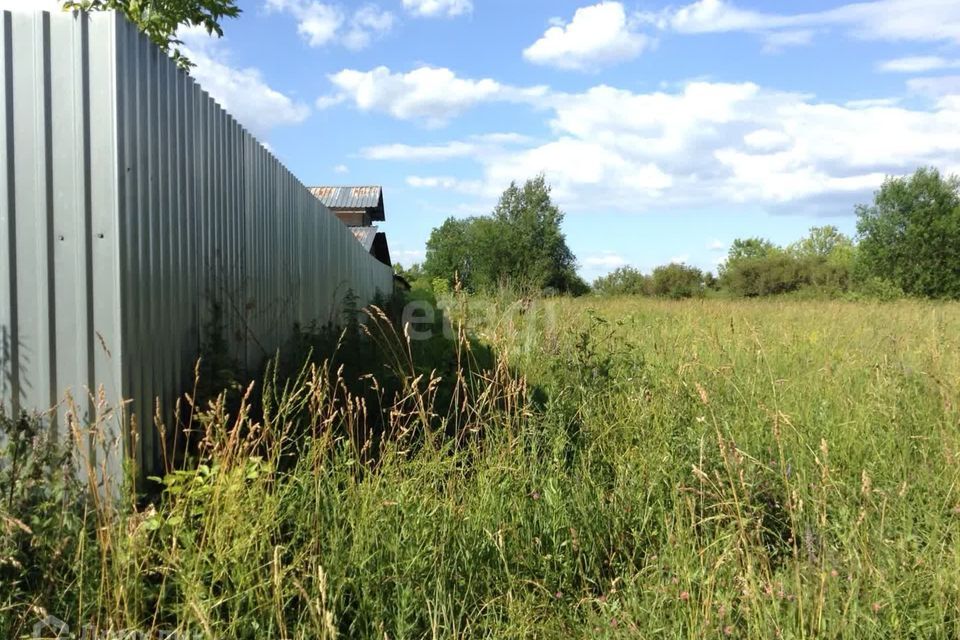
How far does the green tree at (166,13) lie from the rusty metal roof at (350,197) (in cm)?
2516

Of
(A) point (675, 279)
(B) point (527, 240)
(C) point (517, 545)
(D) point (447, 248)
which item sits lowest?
(C) point (517, 545)

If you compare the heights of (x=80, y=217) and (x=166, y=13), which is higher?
(x=166, y=13)

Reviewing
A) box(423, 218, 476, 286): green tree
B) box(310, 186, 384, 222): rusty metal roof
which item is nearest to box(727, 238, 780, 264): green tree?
box(423, 218, 476, 286): green tree

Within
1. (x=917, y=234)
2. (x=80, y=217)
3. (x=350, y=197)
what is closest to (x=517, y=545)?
(x=80, y=217)

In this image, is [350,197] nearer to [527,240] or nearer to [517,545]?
[527,240]

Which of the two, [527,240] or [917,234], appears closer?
[917,234]

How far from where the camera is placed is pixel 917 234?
115ft

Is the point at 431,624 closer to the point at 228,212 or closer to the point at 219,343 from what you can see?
the point at 219,343

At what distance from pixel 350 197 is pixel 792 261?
27842 mm

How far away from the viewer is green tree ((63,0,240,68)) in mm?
7590

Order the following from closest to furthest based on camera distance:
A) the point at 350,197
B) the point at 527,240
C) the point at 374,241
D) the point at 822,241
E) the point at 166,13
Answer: the point at 166,13 < the point at 374,241 < the point at 350,197 < the point at 527,240 < the point at 822,241

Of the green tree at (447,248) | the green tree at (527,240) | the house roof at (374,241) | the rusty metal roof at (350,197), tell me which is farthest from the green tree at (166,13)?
the green tree at (447,248)

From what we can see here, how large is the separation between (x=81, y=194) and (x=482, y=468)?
2262mm

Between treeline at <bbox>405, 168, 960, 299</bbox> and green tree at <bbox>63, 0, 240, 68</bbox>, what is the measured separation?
Result: 17.8 meters
